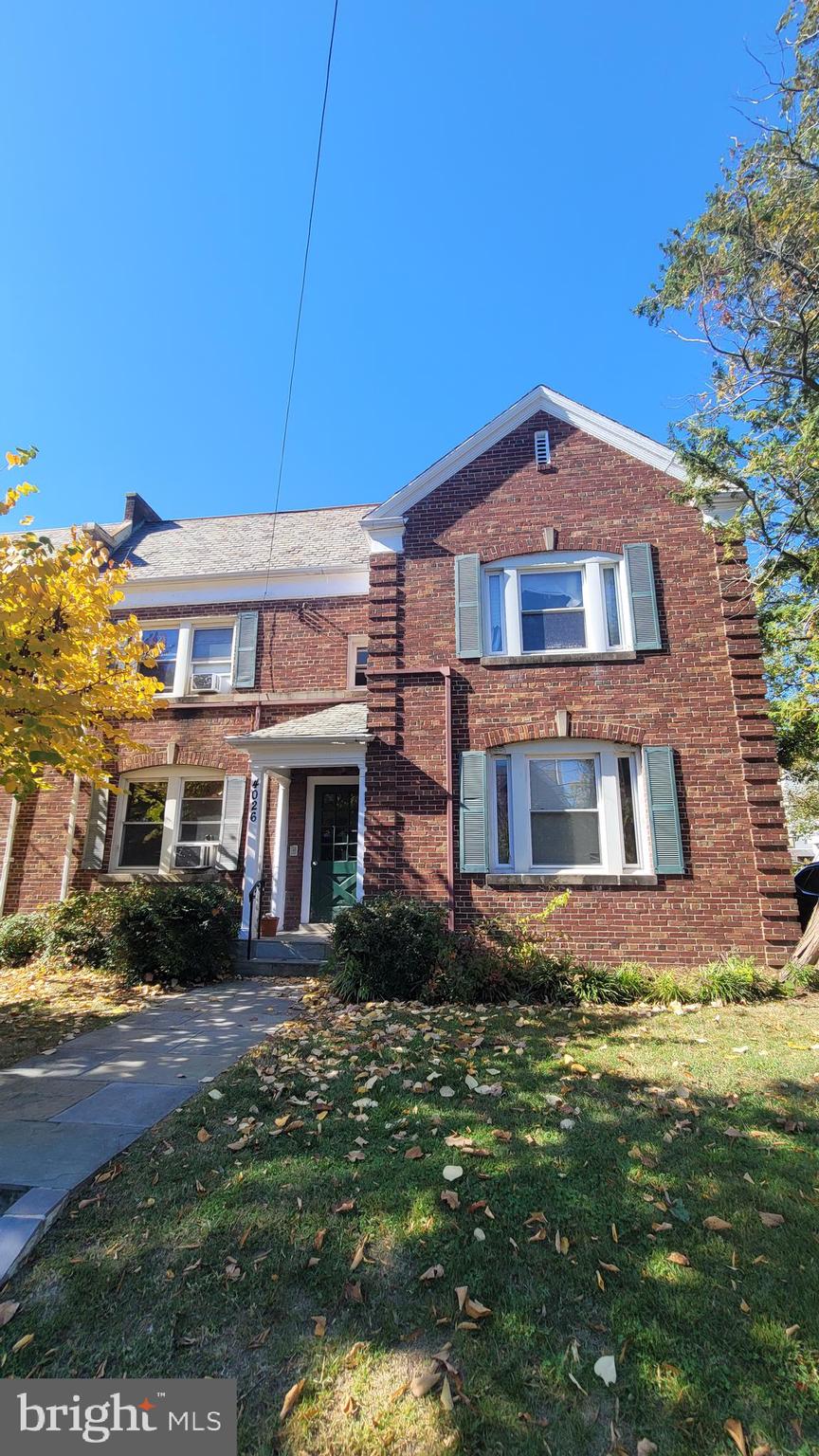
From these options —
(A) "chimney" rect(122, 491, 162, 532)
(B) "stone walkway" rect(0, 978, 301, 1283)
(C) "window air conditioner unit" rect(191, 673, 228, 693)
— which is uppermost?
(A) "chimney" rect(122, 491, 162, 532)

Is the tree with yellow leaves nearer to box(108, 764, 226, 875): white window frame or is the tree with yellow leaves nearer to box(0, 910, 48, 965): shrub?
box(108, 764, 226, 875): white window frame

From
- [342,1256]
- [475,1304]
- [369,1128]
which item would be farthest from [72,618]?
[475,1304]

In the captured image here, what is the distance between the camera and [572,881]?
8.97 metres

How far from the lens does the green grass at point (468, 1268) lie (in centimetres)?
212

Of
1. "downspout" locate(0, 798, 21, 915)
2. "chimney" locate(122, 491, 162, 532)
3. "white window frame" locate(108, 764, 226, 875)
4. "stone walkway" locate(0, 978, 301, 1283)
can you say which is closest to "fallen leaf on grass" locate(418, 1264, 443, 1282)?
"stone walkway" locate(0, 978, 301, 1283)

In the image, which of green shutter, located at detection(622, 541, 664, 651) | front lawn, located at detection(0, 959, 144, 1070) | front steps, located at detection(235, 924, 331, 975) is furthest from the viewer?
front steps, located at detection(235, 924, 331, 975)

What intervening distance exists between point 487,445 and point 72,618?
7.14 m

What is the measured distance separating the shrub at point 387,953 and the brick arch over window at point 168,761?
17.4 feet

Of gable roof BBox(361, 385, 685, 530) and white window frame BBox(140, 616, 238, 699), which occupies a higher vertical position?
gable roof BBox(361, 385, 685, 530)

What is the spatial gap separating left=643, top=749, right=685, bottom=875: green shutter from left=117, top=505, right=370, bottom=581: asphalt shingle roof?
684cm

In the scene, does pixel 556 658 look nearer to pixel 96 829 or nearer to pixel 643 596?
pixel 643 596

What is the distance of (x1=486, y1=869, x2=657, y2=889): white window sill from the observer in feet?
29.0

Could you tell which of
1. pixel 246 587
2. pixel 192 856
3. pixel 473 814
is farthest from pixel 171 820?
pixel 473 814

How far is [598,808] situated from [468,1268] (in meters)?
7.18
